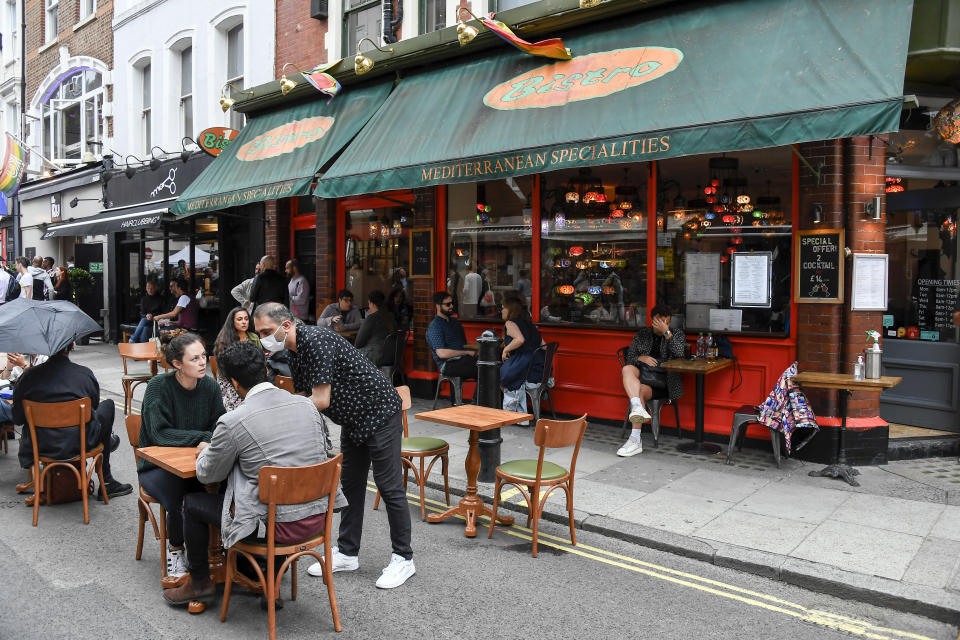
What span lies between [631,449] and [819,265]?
259cm

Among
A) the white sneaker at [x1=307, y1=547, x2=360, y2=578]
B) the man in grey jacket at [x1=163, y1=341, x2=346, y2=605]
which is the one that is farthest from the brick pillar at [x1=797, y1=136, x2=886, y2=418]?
the man in grey jacket at [x1=163, y1=341, x2=346, y2=605]

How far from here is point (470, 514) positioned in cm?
534

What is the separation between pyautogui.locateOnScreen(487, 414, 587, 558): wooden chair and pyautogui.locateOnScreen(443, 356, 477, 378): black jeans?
3764 millimetres

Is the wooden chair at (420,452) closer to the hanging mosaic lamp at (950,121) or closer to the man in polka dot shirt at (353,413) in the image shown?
the man in polka dot shirt at (353,413)

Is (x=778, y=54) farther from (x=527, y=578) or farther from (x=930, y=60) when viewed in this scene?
(x=527, y=578)

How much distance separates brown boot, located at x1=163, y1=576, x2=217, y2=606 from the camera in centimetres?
402

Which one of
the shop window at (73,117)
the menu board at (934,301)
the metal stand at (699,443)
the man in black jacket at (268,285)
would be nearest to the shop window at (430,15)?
the man in black jacket at (268,285)

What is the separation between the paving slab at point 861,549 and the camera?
4551 mm

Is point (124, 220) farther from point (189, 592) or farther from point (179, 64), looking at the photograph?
point (189, 592)

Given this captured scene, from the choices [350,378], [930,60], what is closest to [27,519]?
[350,378]

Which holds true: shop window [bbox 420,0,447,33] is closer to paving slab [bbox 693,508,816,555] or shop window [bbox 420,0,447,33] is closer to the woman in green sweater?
the woman in green sweater

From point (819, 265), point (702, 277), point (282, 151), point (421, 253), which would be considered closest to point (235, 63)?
point (282, 151)

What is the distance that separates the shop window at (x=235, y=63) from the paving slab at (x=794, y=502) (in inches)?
452

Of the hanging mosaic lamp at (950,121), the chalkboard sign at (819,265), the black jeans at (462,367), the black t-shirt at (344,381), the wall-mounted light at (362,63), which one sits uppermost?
the wall-mounted light at (362,63)
